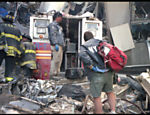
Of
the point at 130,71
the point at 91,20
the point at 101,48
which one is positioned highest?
the point at 91,20

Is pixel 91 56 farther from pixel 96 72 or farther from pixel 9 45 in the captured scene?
pixel 9 45

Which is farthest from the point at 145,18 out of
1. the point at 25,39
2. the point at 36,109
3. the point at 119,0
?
the point at 36,109

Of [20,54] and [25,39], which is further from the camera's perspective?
[25,39]

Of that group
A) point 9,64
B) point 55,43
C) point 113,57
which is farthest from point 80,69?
point 113,57

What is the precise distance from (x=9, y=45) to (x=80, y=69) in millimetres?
2229

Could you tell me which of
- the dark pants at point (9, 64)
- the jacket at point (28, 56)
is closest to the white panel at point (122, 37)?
the jacket at point (28, 56)

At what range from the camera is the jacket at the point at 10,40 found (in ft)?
15.0

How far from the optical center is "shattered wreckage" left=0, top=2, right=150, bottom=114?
3811 mm

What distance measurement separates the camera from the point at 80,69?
587 cm

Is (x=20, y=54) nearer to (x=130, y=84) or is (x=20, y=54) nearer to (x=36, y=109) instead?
(x=36, y=109)

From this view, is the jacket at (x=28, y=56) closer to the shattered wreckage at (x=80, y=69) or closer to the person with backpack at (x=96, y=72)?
the shattered wreckage at (x=80, y=69)

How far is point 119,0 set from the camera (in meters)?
8.19

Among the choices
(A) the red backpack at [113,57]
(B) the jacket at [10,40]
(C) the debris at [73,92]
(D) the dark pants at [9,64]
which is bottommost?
(C) the debris at [73,92]

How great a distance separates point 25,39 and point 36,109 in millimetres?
2757
